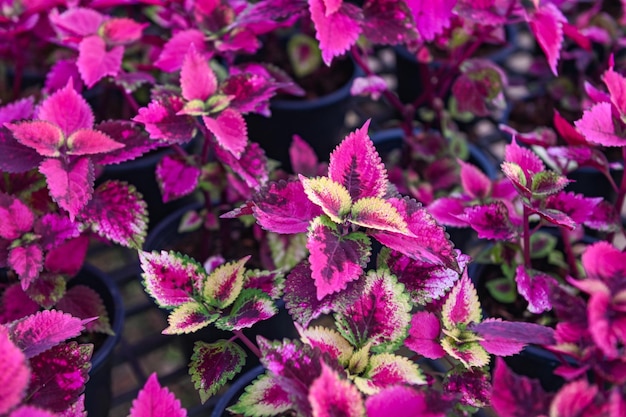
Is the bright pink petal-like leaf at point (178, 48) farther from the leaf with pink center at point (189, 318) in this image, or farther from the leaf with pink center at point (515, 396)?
the leaf with pink center at point (515, 396)

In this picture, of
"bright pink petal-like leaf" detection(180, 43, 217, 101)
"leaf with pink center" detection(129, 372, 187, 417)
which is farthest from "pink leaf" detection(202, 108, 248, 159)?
"leaf with pink center" detection(129, 372, 187, 417)

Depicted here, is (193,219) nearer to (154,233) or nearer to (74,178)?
(154,233)

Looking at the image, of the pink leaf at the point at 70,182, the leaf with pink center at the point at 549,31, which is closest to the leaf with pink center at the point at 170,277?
the pink leaf at the point at 70,182

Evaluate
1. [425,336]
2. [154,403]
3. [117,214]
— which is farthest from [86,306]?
[425,336]

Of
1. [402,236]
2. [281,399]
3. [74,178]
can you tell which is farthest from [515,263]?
[74,178]

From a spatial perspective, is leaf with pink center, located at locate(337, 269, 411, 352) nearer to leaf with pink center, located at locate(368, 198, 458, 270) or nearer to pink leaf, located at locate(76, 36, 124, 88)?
leaf with pink center, located at locate(368, 198, 458, 270)
